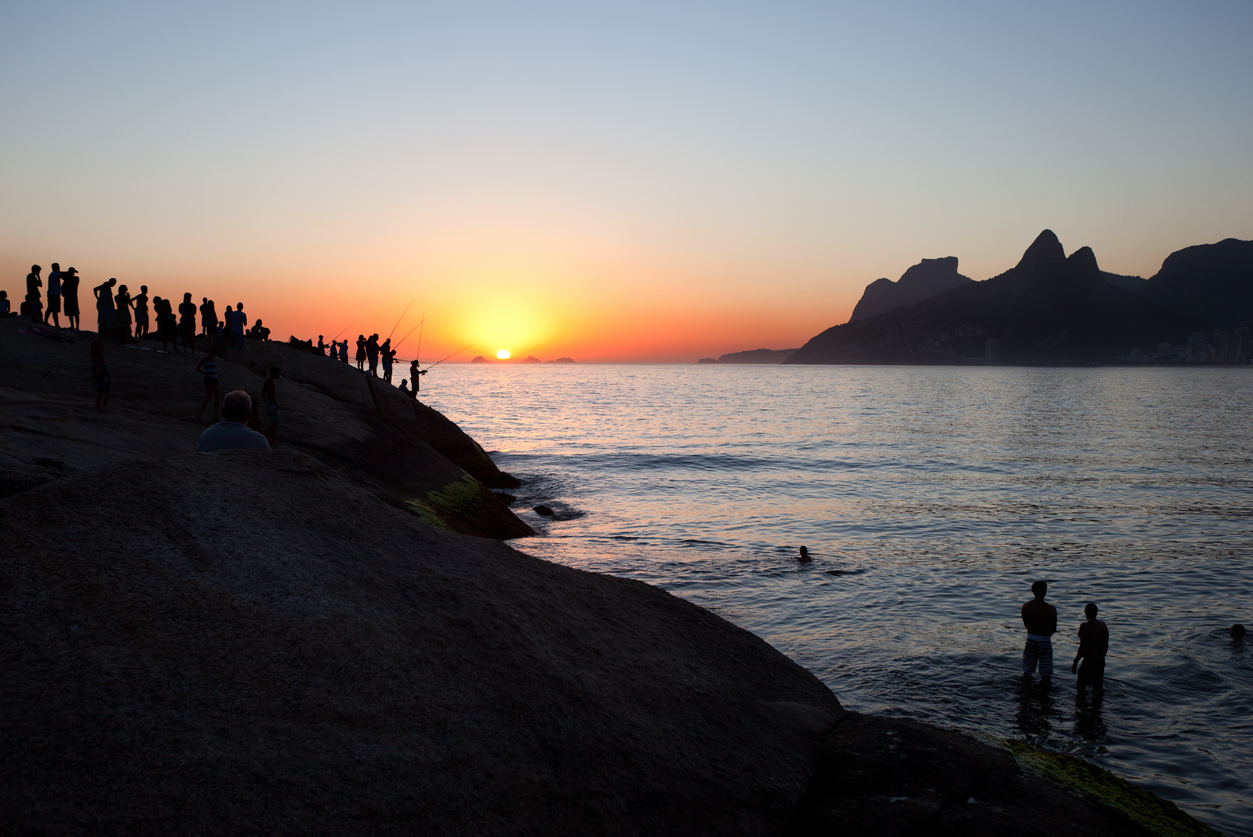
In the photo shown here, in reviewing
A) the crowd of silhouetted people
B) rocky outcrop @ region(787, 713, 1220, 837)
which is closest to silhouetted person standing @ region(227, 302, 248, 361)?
the crowd of silhouetted people

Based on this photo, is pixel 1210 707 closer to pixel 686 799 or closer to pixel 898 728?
pixel 898 728

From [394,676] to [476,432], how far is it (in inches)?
2158

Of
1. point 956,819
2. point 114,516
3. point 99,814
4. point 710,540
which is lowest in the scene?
point 710,540

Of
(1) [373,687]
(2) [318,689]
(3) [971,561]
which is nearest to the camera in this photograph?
(2) [318,689]

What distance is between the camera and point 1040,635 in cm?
1085

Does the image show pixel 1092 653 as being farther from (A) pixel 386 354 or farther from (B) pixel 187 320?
(A) pixel 386 354

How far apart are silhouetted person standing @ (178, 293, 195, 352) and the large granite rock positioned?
19997 millimetres

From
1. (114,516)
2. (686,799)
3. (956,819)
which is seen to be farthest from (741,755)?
(114,516)

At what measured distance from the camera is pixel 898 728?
6.31 metres

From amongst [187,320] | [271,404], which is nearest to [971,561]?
[271,404]

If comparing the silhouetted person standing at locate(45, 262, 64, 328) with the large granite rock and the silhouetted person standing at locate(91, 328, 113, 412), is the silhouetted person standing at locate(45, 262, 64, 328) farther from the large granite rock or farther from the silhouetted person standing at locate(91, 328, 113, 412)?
the large granite rock

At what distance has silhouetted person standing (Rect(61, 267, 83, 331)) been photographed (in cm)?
2325

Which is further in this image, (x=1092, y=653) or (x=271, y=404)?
(x=271, y=404)

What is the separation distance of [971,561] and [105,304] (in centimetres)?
2586
